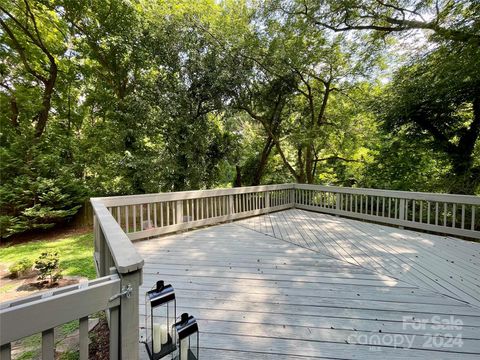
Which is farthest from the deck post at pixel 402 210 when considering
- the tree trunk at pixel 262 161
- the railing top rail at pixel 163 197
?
the tree trunk at pixel 262 161

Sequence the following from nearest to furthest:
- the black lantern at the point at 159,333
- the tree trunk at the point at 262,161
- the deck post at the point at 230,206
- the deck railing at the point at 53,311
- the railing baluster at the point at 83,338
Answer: the deck railing at the point at 53,311
the railing baluster at the point at 83,338
the black lantern at the point at 159,333
the deck post at the point at 230,206
the tree trunk at the point at 262,161

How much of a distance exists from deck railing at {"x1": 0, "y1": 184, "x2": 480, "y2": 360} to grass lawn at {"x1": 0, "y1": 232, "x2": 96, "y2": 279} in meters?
0.85

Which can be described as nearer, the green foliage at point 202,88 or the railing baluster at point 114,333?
the railing baluster at point 114,333

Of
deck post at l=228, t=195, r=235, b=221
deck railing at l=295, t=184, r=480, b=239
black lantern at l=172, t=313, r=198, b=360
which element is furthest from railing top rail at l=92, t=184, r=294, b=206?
black lantern at l=172, t=313, r=198, b=360

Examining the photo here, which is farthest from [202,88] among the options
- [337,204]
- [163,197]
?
[337,204]

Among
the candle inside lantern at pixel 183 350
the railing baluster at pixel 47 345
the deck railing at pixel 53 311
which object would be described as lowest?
the candle inside lantern at pixel 183 350

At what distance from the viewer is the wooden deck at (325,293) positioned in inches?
63.7

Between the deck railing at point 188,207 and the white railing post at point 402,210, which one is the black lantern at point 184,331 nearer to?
the deck railing at point 188,207

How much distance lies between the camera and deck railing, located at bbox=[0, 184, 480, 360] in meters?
0.86

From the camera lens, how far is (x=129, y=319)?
107cm

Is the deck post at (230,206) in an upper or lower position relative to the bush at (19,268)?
upper

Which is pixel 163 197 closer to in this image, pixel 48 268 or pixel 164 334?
pixel 48 268

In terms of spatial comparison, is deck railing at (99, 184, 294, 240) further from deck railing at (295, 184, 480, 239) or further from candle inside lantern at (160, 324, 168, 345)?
candle inside lantern at (160, 324, 168, 345)

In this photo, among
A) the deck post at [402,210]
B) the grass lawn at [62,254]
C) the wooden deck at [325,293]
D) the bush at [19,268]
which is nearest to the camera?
the wooden deck at [325,293]
